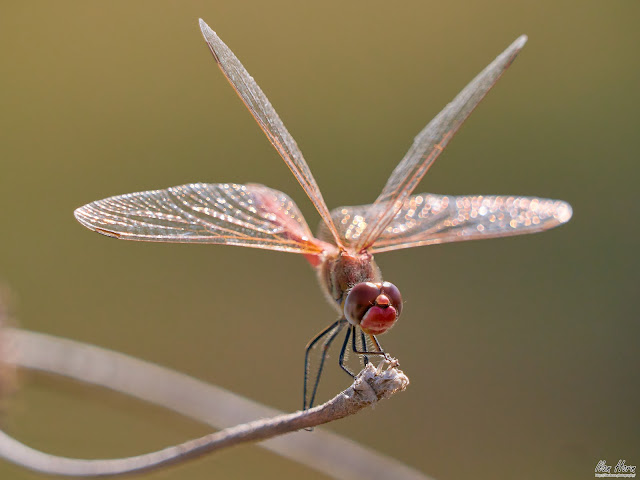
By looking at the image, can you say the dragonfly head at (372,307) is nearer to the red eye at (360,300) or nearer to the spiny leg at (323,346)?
the red eye at (360,300)

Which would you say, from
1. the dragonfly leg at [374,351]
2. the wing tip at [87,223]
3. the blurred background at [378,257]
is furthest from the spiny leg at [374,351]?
the blurred background at [378,257]

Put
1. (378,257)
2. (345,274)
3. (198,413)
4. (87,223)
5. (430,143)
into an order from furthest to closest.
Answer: (378,257) < (198,413) < (430,143) < (345,274) < (87,223)

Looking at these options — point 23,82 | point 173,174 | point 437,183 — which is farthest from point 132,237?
point 23,82

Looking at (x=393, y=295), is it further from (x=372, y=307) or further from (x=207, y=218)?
(x=207, y=218)

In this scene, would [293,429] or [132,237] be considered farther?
[132,237]

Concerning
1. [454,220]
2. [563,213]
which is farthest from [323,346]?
[563,213]

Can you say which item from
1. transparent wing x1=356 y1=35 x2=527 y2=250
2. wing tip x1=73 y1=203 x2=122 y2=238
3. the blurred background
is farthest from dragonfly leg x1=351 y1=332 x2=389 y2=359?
the blurred background

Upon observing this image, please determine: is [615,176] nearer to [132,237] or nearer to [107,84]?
[107,84]
